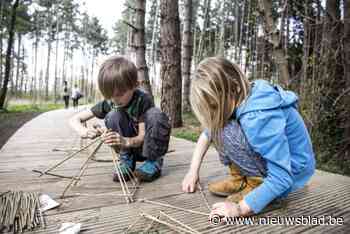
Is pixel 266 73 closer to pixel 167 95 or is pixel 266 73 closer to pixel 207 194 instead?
pixel 167 95

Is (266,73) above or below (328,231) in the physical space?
above

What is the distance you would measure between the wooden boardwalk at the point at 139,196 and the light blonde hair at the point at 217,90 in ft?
1.33

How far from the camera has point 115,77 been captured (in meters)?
1.61

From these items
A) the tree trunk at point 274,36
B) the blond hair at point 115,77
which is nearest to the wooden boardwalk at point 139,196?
the blond hair at point 115,77

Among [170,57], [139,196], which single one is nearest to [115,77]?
[139,196]

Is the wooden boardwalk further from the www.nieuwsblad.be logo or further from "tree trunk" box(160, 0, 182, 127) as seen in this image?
"tree trunk" box(160, 0, 182, 127)

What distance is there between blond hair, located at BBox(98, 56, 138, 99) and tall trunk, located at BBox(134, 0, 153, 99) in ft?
Answer: 9.95

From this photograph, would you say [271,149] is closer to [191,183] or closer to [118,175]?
[191,183]

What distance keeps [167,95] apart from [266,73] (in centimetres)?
179

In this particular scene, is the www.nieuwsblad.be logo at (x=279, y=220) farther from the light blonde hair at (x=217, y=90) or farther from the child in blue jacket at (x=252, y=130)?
the light blonde hair at (x=217, y=90)

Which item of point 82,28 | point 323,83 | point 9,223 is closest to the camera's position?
point 9,223

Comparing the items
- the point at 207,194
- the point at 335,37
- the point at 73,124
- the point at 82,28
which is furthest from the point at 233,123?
the point at 82,28

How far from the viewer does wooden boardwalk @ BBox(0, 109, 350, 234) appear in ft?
3.81

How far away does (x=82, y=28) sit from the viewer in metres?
32.3
